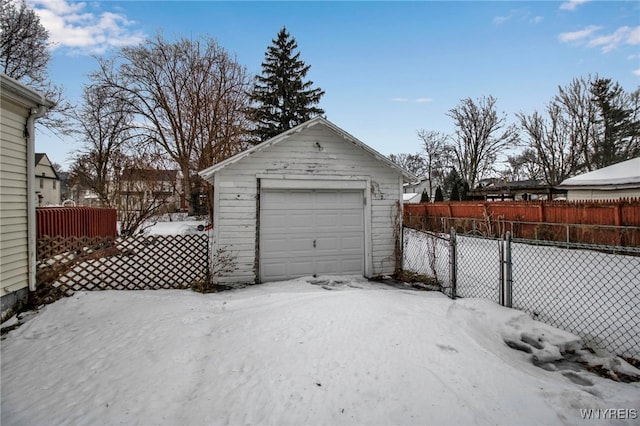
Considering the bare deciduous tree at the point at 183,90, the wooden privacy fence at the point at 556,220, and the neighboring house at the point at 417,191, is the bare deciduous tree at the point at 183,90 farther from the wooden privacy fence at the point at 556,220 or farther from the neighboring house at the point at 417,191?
the neighboring house at the point at 417,191

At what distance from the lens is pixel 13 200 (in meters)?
4.66

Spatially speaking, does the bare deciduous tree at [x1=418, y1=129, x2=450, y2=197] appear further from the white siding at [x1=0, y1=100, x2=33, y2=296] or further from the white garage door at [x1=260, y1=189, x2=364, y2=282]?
the white siding at [x1=0, y1=100, x2=33, y2=296]

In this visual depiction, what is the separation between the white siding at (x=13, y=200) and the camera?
14.6 ft

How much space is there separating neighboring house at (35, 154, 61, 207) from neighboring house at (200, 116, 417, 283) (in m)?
38.9

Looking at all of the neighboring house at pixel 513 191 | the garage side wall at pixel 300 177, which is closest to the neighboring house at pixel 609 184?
the neighboring house at pixel 513 191

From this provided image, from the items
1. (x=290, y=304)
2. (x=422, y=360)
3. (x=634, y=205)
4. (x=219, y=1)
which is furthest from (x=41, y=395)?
(x=634, y=205)

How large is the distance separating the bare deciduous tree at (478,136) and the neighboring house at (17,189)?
34.3 meters

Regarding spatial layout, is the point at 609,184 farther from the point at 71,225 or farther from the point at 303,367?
the point at 71,225

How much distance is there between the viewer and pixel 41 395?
2676 mm

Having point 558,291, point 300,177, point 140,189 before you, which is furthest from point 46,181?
point 558,291

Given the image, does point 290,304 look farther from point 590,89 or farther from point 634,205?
point 590,89

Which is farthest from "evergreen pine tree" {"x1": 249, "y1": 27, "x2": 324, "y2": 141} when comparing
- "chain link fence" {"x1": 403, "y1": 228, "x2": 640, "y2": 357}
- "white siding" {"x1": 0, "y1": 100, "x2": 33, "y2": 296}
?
"white siding" {"x1": 0, "y1": 100, "x2": 33, "y2": 296}

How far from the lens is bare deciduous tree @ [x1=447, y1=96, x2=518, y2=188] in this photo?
1243 inches

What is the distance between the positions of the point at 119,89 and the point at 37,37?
21.3 ft
